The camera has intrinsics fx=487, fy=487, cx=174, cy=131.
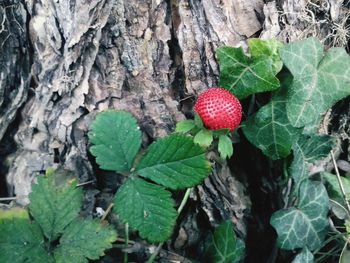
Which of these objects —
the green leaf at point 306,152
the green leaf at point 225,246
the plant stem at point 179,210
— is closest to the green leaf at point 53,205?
the plant stem at point 179,210

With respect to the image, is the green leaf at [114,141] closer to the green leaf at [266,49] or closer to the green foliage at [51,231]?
the green foliage at [51,231]

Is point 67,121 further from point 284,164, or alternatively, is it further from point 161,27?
point 284,164

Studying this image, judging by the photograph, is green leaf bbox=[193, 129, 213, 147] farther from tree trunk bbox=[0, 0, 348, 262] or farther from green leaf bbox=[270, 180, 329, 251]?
green leaf bbox=[270, 180, 329, 251]

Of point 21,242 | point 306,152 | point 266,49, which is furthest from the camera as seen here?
point 306,152

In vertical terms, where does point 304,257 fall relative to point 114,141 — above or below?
below

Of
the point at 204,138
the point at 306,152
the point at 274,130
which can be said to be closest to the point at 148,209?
the point at 204,138

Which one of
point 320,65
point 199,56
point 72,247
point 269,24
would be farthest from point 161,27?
point 72,247

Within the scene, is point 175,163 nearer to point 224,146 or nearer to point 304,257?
point 224,146
